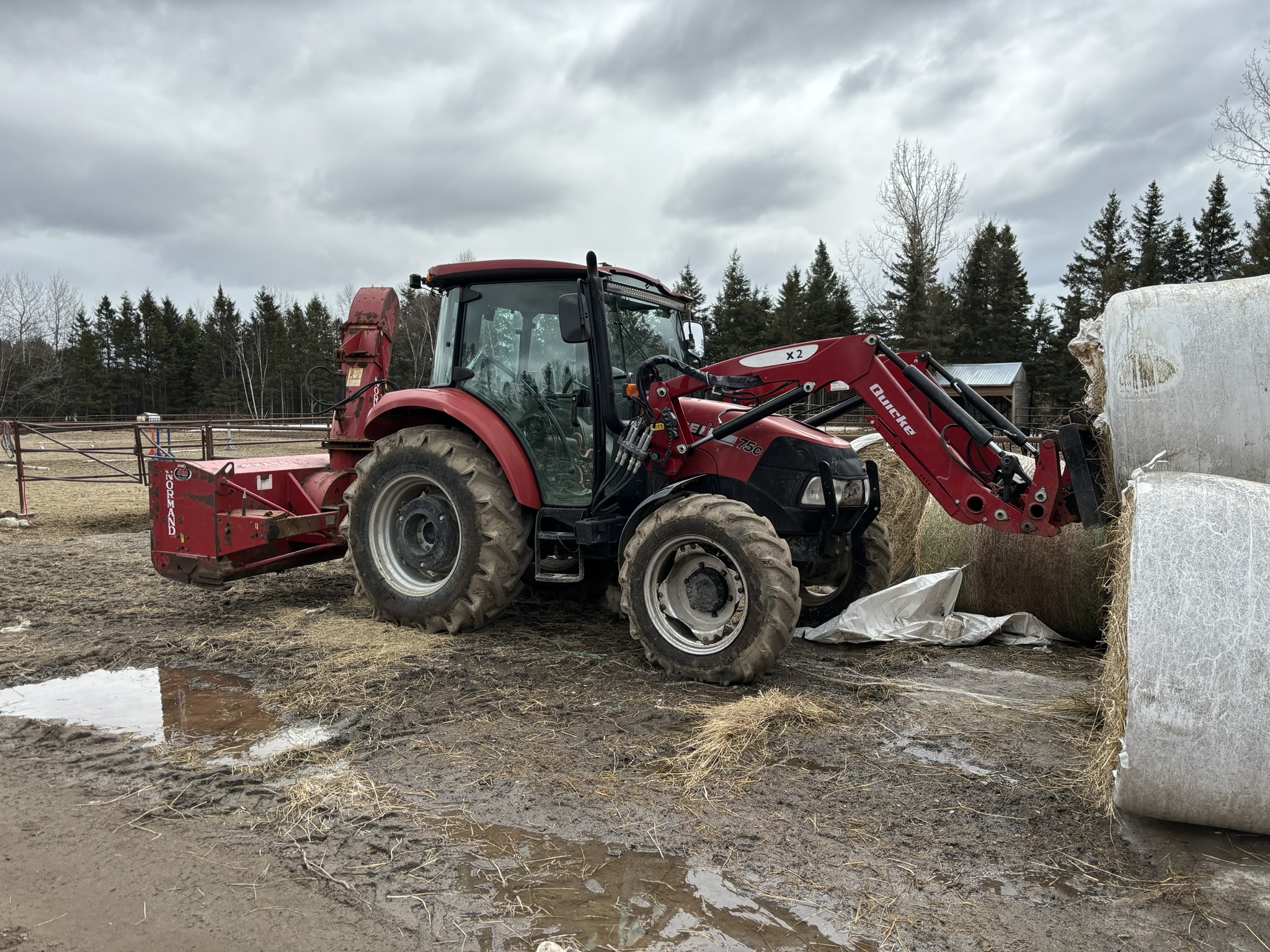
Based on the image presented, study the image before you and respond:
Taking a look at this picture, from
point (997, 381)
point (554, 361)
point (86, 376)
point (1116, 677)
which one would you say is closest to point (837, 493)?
point (554, 361)

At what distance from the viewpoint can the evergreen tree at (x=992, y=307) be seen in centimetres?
4028

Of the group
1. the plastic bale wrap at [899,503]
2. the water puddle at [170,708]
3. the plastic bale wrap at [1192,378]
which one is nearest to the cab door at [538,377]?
the water puddle at [170,708]

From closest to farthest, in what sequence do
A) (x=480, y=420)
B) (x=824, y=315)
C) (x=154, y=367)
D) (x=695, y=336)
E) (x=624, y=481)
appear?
(x=624, y=481)
(x=480, y=420)
(x=695, y=336)
(x=824, y=315)
(x=154, y=367)

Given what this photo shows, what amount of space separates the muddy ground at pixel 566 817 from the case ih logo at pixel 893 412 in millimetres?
1387

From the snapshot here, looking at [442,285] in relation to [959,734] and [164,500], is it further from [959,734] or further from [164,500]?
[959,734]

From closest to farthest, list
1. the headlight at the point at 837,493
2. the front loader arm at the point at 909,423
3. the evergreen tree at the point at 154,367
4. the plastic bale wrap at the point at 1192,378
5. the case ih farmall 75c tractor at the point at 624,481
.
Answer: the plastic bale wrap at the point at 1192,378, the front loader arm at the point at 909,423, the case ih farmall 75c tractor at the point at 624,481, the headlight at the point at 837,493, the evergreen tree at the point at 154,367

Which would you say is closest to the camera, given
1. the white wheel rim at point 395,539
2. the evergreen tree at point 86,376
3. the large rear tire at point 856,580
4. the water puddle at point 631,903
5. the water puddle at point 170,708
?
the water puddle at point 631,903

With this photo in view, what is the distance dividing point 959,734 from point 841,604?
1870 mm

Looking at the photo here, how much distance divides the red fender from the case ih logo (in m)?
2.12

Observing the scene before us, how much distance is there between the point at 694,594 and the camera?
4738 mm

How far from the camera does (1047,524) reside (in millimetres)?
4242

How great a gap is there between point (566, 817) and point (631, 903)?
1.93 feet

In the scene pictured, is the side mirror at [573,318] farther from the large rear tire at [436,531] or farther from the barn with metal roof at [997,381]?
the barn with metal roof at [997,381]

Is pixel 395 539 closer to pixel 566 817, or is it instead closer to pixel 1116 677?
pixel 566 817
